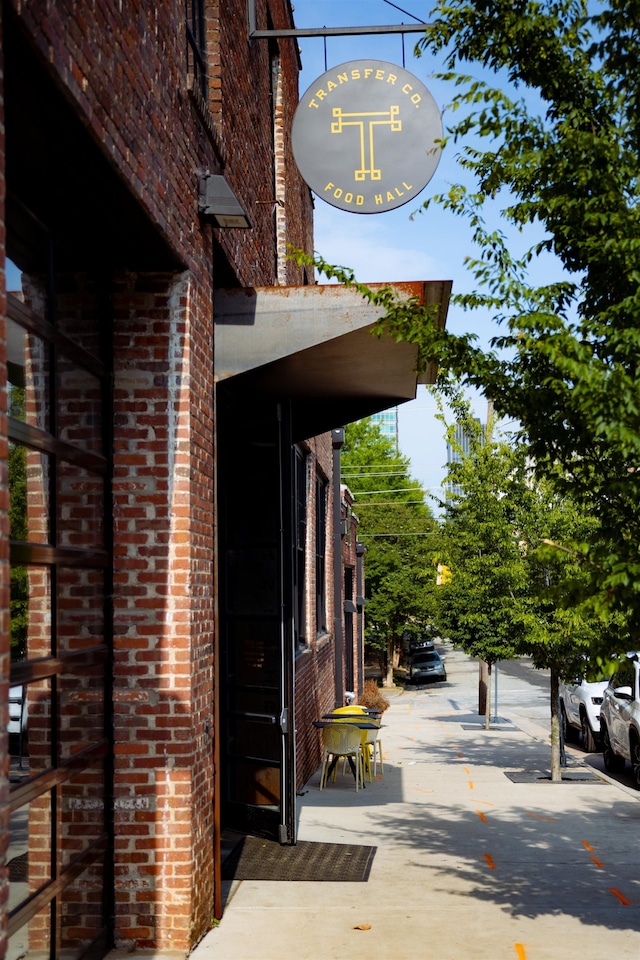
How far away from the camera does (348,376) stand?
9.19m

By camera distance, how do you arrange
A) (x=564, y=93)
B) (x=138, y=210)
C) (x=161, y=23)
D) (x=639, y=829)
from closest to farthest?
(x=138, y=210), (x=161, y=23), (x=564, y=93), (x=639, y=829)

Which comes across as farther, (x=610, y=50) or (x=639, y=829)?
(x=639, y=829)

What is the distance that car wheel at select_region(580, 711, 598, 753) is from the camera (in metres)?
19.0

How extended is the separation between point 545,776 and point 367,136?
10.5m

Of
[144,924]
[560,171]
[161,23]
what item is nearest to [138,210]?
[161,23]

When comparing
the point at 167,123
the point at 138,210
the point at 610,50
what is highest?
the point at 610,50

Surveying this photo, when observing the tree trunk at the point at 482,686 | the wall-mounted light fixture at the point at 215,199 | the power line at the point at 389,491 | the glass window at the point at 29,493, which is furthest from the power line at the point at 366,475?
the glass window at the point at 29,493

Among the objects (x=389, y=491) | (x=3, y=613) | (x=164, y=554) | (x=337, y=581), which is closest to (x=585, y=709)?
(x=337, y=581)

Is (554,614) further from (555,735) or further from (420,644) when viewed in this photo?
(420,644)

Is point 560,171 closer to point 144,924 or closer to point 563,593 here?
point 563,593

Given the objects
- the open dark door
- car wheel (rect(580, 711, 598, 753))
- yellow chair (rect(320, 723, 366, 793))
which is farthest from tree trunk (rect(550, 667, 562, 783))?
the open dark door

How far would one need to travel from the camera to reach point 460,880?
8180 millimetres

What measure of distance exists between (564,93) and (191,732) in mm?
4266

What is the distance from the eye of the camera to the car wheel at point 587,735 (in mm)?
19016
